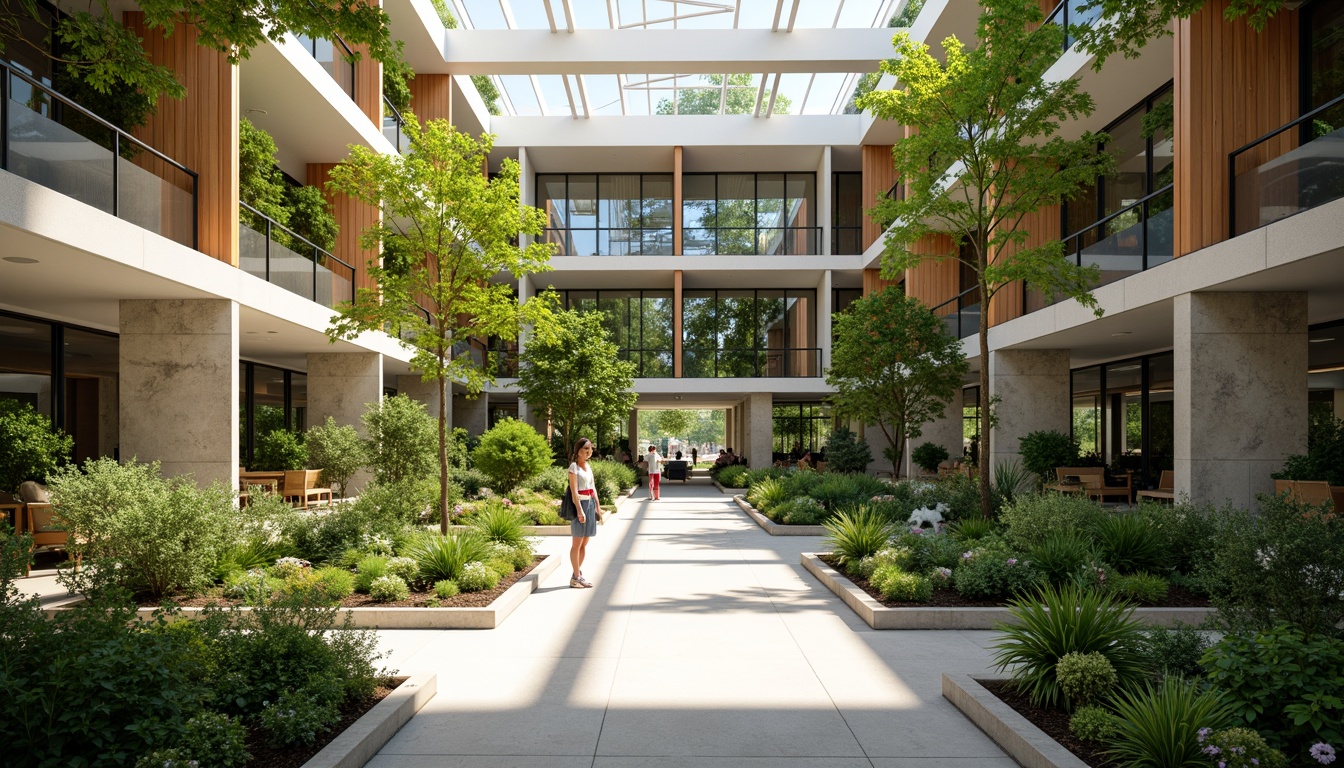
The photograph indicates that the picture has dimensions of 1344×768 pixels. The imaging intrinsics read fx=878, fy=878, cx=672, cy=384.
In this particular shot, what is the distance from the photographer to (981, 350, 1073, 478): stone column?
20875mm

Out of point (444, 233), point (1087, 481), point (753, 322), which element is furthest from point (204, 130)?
point (753, 322)

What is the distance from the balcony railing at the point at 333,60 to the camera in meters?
18.2

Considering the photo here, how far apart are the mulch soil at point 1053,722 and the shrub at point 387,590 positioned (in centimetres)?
577

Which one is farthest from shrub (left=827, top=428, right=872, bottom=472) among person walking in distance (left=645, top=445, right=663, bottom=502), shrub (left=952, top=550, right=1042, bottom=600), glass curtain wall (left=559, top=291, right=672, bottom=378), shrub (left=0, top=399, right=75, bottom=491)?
shrub (left=0, top=399, right=75, bottom=491)

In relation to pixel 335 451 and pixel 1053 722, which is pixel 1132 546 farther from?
pixel 335 451

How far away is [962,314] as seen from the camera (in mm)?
24359

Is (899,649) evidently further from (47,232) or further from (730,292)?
(730,292)

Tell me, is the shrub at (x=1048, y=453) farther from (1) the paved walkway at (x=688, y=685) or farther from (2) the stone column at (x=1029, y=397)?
(1) the paved walkway at (x=688, y=685)

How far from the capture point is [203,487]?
1352 centimetres

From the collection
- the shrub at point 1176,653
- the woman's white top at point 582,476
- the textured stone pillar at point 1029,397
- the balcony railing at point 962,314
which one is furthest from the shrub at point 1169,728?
the balcony railing at point 962,314

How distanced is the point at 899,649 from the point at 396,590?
5.00 metres

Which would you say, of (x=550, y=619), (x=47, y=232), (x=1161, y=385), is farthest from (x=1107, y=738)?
(x=1161, y=385)

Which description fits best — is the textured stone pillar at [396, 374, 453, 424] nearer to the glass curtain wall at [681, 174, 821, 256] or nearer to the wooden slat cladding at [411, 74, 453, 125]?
the wooden slat cladding at [411, 74, 453, 125]

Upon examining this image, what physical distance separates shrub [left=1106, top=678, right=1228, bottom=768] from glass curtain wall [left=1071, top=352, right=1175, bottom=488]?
17428 mm
